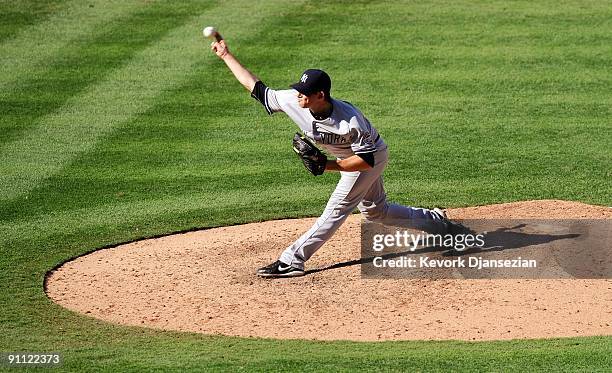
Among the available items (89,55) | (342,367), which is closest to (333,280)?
(342,367)

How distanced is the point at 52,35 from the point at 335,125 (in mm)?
8387

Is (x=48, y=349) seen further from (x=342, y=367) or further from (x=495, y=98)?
(x=495, y=98)

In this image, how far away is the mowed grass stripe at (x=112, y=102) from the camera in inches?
493

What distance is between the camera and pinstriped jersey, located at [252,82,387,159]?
28.9 ft

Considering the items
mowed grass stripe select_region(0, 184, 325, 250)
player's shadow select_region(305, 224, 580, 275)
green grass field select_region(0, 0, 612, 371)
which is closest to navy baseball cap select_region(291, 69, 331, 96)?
player's shadow select_region(305, 224, 580, 275)

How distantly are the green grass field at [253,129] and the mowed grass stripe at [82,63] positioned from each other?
1.2 inches

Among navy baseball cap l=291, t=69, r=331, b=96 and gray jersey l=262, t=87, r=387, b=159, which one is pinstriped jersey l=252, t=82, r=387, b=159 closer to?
gray jersey l=262, t=87, r=387, b=159

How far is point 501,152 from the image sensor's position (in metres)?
12.9

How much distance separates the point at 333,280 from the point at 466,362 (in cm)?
224

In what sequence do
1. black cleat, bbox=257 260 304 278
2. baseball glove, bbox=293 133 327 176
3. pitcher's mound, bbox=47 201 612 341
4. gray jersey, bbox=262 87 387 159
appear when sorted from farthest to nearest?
1. black cleat, bbox=257 260 304 278
2. gray jersey, bbox=262 87 387 159
3. baseball glove, bbox=293 133 327 176
4. pitcher's mound, bbox=47 201 612 341

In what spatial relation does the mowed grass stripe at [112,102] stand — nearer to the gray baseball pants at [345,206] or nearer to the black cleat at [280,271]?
the black cleat at [280,271]

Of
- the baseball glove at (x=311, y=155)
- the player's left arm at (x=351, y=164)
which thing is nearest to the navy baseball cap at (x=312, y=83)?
the baseball glove at (x=311, y=155)

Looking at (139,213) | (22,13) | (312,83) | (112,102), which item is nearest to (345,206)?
(312,83)

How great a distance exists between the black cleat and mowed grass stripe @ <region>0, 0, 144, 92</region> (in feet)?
21.0
